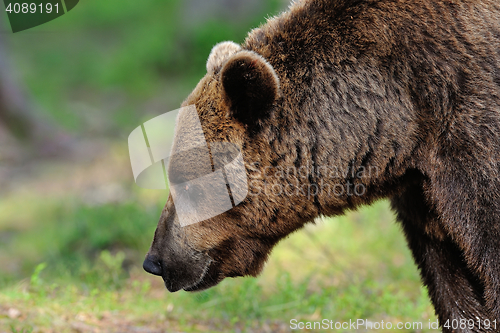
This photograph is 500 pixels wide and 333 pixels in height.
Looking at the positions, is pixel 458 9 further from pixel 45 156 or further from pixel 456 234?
pixel 45 156

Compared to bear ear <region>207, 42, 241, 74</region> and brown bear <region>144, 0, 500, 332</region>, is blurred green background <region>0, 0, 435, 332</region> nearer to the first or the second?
bear ear <region>207, 42, 241, 74</region>

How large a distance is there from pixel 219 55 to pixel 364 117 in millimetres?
1032

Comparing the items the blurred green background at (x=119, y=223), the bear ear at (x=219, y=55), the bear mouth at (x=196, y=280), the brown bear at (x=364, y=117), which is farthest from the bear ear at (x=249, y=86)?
the bear mouth at (x=196, y=280)

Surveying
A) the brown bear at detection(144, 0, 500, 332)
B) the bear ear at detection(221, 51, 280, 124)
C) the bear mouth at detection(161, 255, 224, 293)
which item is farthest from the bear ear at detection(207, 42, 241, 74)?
the bear mouth at detection(161, 255, 224, 293)

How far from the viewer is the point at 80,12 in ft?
44.7

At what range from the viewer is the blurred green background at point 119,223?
171 inches

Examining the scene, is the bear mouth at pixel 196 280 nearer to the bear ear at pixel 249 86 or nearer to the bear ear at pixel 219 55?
the bear ear at pixel 249 86

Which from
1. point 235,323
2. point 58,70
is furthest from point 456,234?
point 58,70

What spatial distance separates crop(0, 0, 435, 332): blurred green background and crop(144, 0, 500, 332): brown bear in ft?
2.70

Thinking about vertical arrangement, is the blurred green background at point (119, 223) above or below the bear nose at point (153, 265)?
below

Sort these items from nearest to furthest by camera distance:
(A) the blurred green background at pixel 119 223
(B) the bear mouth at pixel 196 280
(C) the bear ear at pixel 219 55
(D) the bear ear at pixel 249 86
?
1. (D) the bear ear at pixel 249 86
2. (C) the bear ear at pixel 219 55
3. (B) the bear mouth at pixel 196 280
4. (A) the blurred green background at pixel 119 223

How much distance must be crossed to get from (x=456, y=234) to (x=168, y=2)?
12.7 meters

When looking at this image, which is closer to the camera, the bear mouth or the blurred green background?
the bear mouth

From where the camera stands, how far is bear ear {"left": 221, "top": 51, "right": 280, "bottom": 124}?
271 centimetres
